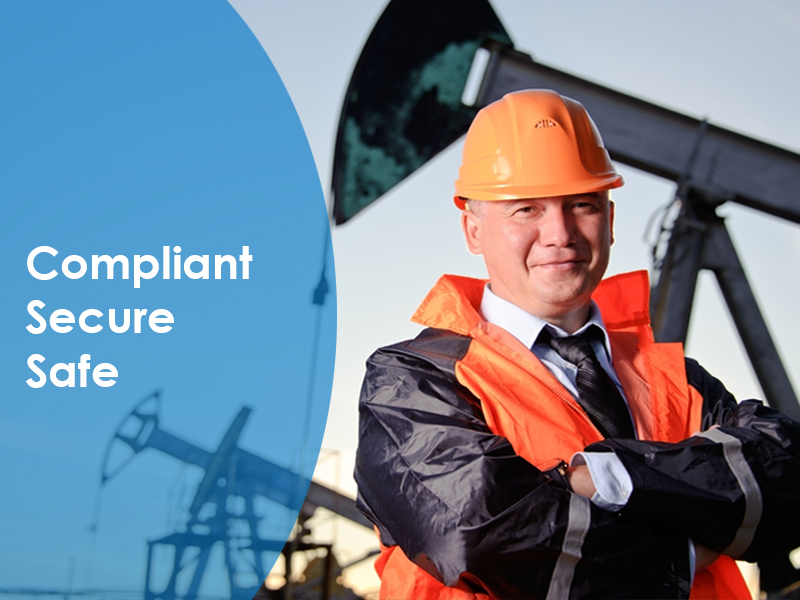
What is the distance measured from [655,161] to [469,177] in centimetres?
483

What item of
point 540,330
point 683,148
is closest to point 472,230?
point 540,330

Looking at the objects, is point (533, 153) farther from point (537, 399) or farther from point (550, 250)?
point (537, 399)

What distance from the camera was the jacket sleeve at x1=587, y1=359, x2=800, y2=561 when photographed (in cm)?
180

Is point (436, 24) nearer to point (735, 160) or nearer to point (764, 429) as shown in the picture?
point (735, 160)

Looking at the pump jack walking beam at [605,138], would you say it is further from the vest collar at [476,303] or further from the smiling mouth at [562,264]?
the smiling mouth at [562,264]

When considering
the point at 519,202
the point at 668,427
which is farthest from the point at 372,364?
the point at 668,427

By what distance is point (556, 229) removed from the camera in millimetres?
2076

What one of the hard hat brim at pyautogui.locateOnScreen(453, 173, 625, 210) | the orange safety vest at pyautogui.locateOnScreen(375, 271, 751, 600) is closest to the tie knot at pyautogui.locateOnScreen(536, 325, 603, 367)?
the orange safety vest at pyautogui.locateOnScreen(375, 271, 751, 600)

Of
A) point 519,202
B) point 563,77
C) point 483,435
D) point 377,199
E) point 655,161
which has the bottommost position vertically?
point 483,435

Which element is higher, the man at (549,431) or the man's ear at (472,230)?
the man's ear at (472,230)

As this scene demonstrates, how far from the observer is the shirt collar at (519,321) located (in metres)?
2.12

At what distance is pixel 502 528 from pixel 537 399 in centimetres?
34

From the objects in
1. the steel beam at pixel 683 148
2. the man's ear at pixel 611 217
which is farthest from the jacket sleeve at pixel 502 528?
the steel beam at pixel 683 148

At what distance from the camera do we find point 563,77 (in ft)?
21.9
